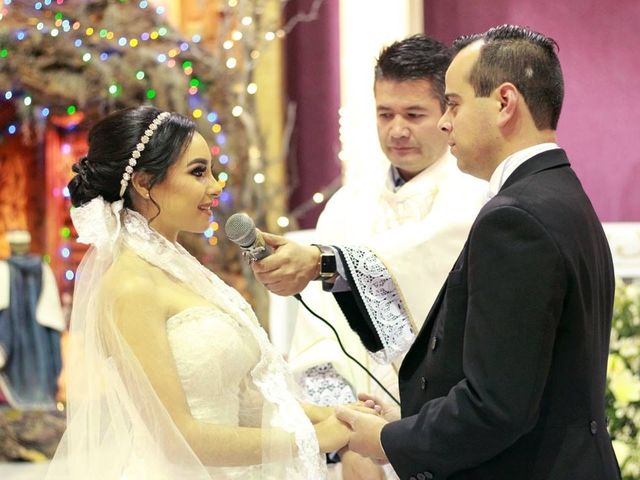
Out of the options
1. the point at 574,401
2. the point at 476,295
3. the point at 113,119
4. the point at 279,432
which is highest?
the point at 113,119

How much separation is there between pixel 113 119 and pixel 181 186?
28 centimetres

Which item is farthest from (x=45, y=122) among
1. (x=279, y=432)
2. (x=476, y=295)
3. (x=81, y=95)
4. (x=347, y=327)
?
(x=476, y=295)

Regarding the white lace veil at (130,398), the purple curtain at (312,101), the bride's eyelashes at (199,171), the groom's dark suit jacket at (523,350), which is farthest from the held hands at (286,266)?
the purple curtain at (312,101)

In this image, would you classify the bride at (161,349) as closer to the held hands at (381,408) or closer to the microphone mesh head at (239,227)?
the held hands at (381,408)

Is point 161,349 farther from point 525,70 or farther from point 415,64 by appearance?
point 415,64

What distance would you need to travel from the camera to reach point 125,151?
307 cm

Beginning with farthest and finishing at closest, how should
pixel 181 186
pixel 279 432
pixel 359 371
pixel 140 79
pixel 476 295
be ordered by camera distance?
pixel 140 79 < pixel 359 371 < pixel 181 186 < pixel 279 432 < pixel 476 295

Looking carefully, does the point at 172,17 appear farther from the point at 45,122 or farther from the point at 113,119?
the point at 113,119

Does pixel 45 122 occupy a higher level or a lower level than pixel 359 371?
higher

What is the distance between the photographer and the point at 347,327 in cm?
353

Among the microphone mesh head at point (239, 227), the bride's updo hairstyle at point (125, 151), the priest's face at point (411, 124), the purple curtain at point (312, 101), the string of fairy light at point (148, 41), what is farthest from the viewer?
the purple curtain at point (312, 101)

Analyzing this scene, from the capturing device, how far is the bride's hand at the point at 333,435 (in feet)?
9.50

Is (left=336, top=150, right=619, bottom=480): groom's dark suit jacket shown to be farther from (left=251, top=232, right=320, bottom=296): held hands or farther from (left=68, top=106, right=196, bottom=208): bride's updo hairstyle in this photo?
(left=68, top=106, right=196, bottom=208): bride's updo hairstyle

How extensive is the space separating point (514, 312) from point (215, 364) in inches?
42.5
